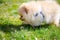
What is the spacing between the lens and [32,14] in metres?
2.74

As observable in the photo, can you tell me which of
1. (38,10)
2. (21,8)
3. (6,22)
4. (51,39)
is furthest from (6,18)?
(51,39)

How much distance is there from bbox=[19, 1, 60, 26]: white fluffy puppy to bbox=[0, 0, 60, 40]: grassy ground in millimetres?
96

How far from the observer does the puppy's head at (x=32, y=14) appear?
2746 mm

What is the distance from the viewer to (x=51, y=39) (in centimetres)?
259

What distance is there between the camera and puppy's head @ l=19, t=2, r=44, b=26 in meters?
2.75

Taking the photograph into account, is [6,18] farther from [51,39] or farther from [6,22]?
[51,39]

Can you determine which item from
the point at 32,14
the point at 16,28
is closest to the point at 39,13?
the point at 32,14

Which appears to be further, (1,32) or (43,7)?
(43,7)

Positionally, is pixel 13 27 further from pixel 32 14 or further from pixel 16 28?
pixel 32 14

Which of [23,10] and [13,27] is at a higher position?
[23,10]

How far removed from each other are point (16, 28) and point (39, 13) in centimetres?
35

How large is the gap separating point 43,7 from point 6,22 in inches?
20.6

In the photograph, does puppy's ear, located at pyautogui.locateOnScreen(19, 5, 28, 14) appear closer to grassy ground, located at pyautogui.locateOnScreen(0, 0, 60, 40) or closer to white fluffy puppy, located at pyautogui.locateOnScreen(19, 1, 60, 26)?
white fluffy puppy, located at pyautogui.locateOnScreen(19, 1, 60, 26)

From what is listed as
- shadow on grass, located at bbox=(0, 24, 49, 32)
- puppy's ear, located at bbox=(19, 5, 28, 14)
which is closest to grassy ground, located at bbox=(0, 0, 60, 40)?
shadow on grass, located at bbox=(0, 24, 49, 32)
